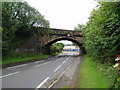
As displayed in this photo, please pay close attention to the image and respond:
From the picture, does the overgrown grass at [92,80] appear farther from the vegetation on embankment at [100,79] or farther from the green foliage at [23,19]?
the green foliage at [23,19]

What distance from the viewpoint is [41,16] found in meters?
32.0

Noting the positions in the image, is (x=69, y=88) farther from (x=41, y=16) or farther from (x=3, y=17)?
(x=41, y=16)

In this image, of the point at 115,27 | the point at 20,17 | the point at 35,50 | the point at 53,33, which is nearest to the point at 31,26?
the point at 20,17

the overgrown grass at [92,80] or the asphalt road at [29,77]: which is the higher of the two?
the overgrown grass at [92,80]

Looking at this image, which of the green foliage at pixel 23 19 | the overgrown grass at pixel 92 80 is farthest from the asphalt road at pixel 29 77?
the green foliage at pixel 23 19

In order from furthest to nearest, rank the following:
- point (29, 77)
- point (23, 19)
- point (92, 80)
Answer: point (23, 19)
point (29, 77)
point (92, 80)

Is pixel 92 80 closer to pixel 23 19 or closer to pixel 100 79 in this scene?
pixel 100 79

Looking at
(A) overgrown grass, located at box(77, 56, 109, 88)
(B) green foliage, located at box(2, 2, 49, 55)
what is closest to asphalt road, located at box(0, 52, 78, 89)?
(A) overgrown grass, located at box(77, 56, 109, 88)

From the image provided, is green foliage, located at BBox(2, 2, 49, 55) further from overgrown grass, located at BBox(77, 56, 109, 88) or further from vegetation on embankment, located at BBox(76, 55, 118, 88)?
vegetation on embankment, located at BBox(76, 55, 118, 88)

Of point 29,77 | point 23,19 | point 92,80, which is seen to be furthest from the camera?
point 23,19

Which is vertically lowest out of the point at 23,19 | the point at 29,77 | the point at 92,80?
the point at 29,77

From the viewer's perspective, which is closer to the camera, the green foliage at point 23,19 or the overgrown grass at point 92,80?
the overgrown grass at point 92,80

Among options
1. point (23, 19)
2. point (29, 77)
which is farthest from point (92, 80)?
point (23, 19)

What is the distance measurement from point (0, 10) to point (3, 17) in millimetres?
1388
